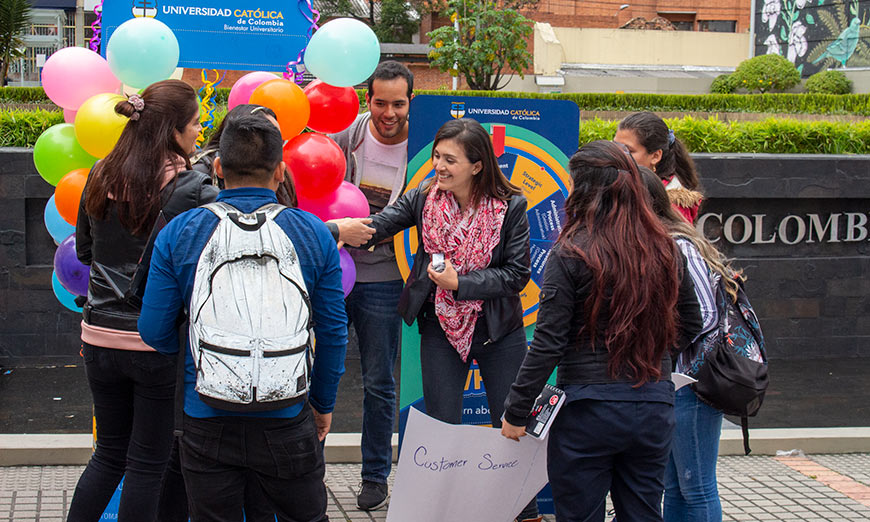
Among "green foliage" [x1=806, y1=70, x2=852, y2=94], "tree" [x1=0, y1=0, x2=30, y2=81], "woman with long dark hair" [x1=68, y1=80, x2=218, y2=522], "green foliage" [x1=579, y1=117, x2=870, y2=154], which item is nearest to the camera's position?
"woman with long dark hair" [x1=68, y1=80, x2=218, y2=522]

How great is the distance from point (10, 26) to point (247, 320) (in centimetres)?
2158

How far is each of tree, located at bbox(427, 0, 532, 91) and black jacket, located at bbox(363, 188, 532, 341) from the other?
1942cm

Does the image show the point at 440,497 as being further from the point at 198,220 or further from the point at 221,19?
the point at 221,19

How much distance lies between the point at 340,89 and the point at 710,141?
4.79m

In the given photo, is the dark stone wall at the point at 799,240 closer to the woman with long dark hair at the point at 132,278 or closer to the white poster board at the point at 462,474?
the white poster board at the point at 462,474

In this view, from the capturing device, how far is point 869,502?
4754 mm

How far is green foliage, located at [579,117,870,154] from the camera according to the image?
7.87 metres

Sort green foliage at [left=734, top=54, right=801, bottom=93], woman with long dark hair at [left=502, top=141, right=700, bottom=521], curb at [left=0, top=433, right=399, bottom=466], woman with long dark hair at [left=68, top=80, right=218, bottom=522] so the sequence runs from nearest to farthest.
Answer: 1. woman with long dark hair at [left=502, top=141, right=700, bottom=521]
2. woman with long dark hair at [left=68, top=80, right=218, bottom=522]
3. curb at [left=0, top=433, right=399, bottom=466]
4. green foliage at [left=734, top=54, right=801, bottom=93]

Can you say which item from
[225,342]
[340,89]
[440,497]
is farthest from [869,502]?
[225,342]

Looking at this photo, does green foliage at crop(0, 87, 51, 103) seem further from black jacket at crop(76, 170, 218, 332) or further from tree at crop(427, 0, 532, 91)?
black jacket at crop(76, 170, 218, 332)

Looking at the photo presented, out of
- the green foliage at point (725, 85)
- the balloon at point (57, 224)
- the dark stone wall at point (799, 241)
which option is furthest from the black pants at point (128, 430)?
the green foliage at point (725, 85)

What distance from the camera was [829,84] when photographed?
81.0 ft

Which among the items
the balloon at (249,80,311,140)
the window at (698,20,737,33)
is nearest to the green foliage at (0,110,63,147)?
the balloon at (249,80,311,140)

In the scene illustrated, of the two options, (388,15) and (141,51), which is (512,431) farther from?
(388,15)
